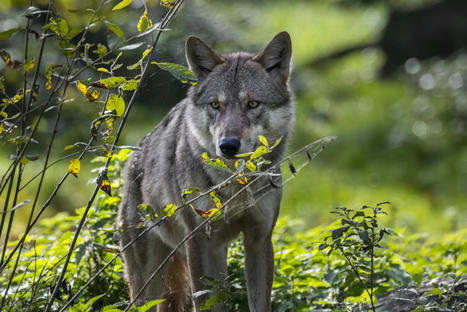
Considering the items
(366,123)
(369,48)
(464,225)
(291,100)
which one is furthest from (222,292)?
(369,48)

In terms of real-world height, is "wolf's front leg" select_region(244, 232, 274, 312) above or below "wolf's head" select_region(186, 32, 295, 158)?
below

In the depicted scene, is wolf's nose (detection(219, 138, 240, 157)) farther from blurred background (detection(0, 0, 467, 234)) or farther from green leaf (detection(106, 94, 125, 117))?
blurred background (detection(0, 0, 467, 234))

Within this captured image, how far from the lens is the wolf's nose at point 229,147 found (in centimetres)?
473

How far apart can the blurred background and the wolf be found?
1.27 meters

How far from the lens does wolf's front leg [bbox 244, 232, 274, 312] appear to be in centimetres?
507

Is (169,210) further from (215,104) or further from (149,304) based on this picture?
(215,104)

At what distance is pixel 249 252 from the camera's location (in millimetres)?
5230

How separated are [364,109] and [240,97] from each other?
10883 millimetres

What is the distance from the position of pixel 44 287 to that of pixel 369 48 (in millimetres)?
13564

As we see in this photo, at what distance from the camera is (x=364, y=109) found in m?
15.7

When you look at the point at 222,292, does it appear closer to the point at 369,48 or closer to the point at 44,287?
the point at 44,287

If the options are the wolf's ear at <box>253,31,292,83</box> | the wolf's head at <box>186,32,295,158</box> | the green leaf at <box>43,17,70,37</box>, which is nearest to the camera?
the green leaf at <box>43,17,70,37</box>

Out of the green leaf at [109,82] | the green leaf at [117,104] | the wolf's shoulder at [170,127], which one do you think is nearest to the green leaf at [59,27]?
the green leaf at [109,82]

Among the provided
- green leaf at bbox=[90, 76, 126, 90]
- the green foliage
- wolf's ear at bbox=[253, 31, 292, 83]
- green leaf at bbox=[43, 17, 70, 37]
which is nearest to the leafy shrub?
the green foliage
